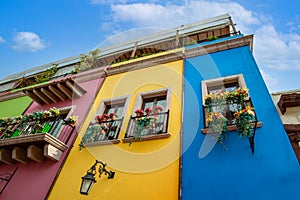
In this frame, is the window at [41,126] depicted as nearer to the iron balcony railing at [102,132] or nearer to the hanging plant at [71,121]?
the hanging plant at [71,121]

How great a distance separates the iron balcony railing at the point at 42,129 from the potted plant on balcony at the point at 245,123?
16.8 feet

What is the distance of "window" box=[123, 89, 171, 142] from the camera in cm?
553

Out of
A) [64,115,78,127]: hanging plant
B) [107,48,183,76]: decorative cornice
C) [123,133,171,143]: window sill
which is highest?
[107,48,183,76]: decorative cornice

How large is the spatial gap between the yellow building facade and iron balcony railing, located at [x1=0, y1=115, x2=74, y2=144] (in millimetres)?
623

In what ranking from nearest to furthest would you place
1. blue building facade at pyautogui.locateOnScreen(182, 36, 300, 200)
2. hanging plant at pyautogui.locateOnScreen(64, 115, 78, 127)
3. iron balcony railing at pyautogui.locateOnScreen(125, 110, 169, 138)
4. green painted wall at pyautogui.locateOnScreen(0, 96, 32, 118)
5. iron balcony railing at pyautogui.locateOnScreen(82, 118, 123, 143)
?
blue building facade at pyautogui.locateOnScreen(182, 36, 300, 200) → iron balcony railing at pyautogui.locateOnScreen(125, 110, 169, 138) → iron balcony railing at pyautogui.locateOnScreen(82, 118, 123, 143) → hanging plant at pyautogui.locateOnScreen(64, 115, 78, 127) → green painted wall at pyautogui.locateOnScreen(0, 96, 32, 118)

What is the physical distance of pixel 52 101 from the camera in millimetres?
8852

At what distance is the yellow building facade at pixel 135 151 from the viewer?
15.1ft

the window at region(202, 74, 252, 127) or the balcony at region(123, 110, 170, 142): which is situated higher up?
the window at region(202, 74, 252, 127)

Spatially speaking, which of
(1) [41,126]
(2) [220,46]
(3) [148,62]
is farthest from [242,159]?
(1) [41,126]

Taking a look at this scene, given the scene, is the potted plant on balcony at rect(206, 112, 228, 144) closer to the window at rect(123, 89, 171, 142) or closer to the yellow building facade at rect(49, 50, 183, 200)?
the yellow building facade at rect(49, 50, 183, 200)

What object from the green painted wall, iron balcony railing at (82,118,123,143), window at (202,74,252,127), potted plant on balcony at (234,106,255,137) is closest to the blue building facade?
window at (202,74,252,127)

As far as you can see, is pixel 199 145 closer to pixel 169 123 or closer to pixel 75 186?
pixel 169 123

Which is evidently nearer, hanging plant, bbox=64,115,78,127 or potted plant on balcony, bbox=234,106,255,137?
potted plant on balcony, bbox=234,106,255,137

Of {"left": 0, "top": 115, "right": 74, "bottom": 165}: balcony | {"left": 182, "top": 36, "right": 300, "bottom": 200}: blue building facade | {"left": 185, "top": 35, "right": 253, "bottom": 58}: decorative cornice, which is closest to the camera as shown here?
{"left": 182, "top": 36, "right": 300, "bottom": 200}: blue building facade
